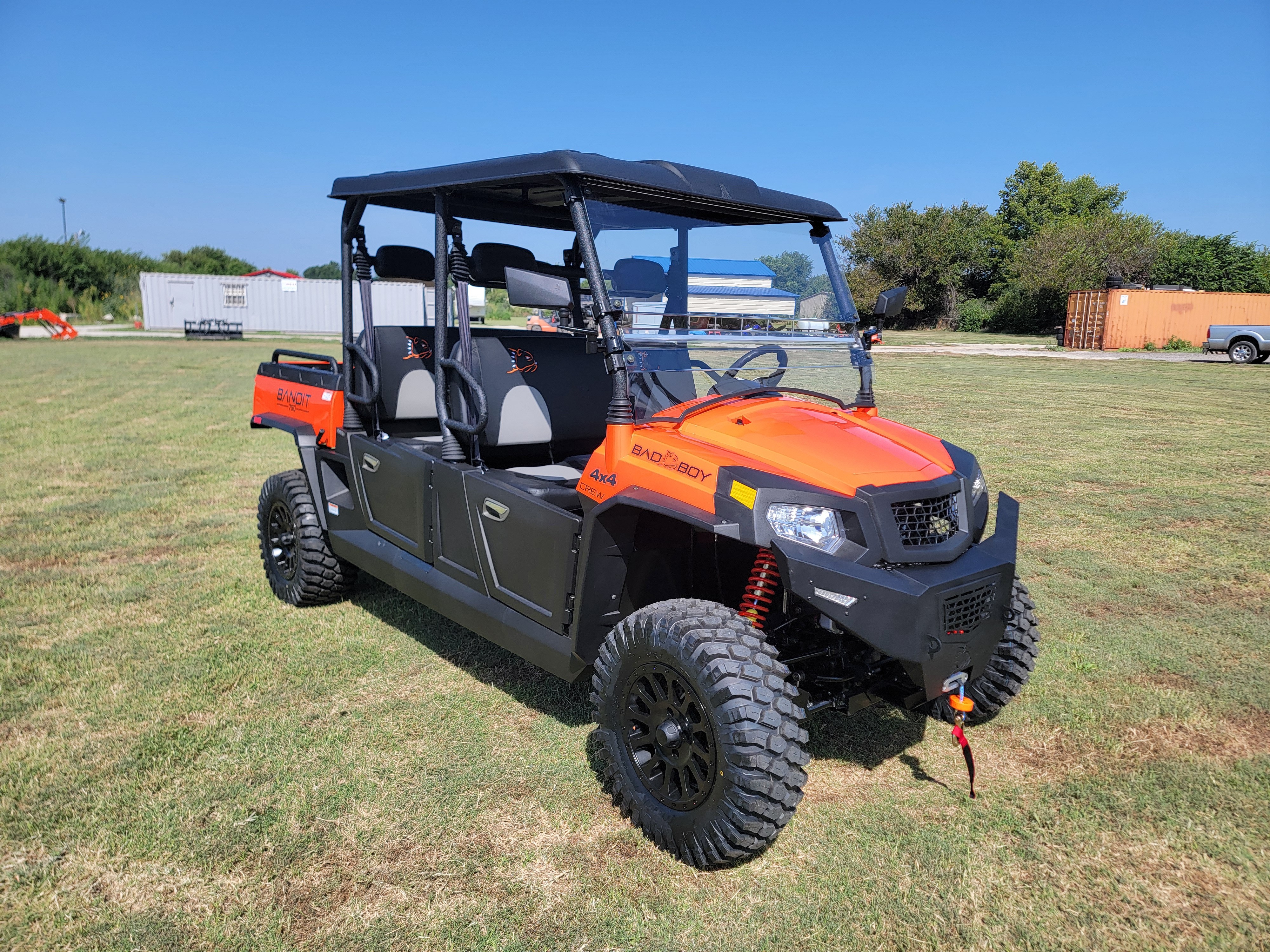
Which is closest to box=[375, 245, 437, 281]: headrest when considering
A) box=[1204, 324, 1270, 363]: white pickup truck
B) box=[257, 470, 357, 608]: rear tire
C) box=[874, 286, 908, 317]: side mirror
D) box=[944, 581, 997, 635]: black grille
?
box=[257, 470, 357, 608]: rear tire

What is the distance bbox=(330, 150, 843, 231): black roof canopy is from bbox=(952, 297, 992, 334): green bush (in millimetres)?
47876

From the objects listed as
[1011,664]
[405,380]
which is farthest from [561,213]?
[1011,664]

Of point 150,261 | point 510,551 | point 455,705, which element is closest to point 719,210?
point 510,551

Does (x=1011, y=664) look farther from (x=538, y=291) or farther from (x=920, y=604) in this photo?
(x=538, y=291)

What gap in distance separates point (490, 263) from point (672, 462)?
1.60 metres

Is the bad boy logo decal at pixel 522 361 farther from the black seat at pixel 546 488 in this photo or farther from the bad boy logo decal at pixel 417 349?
the bad boy logo decal at pixel 417 349

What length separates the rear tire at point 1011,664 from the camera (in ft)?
11.5

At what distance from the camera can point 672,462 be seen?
2945 millimetres

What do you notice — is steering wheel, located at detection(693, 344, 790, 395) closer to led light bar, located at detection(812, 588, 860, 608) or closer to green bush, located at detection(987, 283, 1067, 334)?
led light bar, located at detection(812, 588, 860, 608)

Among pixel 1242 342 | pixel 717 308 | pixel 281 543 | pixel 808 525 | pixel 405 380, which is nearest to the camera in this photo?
pixel 808 525

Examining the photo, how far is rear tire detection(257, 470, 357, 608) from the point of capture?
4.89 metres

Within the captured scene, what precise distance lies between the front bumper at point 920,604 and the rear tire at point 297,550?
316 centimetres

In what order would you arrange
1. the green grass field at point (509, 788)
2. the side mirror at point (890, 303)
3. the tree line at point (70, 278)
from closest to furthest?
the green grass field at point (509, 788)
the side mirror at point (890, 303)
the tree line at point (70, 278)

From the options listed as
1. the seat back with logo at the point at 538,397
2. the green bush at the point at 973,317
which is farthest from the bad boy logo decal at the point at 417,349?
the green bush at the point at 973,317
